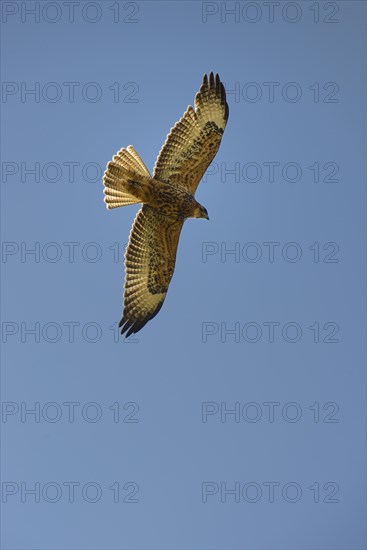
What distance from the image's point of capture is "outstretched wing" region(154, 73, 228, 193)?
9.60 m

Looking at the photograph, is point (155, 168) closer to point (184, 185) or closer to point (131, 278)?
point (184, 185)

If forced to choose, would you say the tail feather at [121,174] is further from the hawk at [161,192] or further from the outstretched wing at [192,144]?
the outstretched wing at [192,144]

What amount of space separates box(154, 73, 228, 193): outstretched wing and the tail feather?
223 millimetres

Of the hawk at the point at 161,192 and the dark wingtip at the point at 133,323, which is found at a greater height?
the hawk at the point at 161,192

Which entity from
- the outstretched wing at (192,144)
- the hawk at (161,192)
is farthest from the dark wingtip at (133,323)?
the outstretched wing at (192,144)

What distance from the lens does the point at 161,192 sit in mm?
9539

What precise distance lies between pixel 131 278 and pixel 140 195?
0.78 meters

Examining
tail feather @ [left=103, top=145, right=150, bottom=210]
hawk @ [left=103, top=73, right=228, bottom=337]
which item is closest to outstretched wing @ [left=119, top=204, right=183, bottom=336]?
hawk @ [left=103, top=73, right=228, bottom=337]

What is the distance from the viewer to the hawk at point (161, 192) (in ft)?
31.2

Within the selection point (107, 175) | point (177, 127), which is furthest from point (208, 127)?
point (107, 175)

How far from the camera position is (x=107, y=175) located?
31.0 feet

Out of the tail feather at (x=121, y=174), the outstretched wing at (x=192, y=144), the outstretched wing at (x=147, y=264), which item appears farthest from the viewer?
the outstretched wing at (x=147, y=264)

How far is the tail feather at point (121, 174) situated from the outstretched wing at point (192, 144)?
0.73 ft

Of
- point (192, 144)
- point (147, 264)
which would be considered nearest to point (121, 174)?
point (192, 144)
